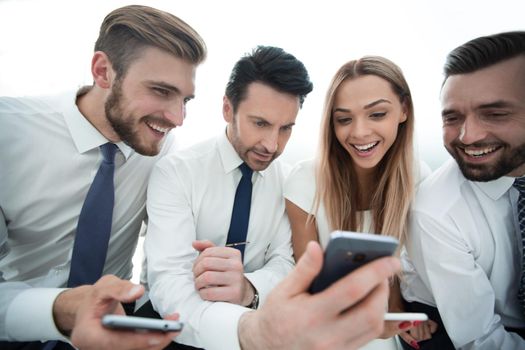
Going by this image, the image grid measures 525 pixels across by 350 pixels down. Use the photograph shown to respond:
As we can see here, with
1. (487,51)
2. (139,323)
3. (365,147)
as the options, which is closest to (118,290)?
(139,323)

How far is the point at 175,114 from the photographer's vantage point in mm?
1440

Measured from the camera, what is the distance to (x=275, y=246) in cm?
157

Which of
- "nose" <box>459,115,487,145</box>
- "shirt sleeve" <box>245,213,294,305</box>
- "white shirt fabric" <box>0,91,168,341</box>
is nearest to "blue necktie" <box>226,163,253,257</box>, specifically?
"shirt sleeve" <box>245,213,294,305</box>

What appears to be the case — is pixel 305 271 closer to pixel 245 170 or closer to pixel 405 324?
pixel 405 324

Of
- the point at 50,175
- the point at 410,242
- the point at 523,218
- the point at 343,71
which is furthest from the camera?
the point at 343,71

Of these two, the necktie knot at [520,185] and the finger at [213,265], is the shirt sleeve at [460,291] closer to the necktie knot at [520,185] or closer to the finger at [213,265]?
the necktie knot at [520,185]

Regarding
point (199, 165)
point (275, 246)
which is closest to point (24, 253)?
point (199, 165)

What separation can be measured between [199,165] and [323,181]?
2.07 feet

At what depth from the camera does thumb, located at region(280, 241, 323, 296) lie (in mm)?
508

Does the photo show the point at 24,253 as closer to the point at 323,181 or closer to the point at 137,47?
the point at 137,47

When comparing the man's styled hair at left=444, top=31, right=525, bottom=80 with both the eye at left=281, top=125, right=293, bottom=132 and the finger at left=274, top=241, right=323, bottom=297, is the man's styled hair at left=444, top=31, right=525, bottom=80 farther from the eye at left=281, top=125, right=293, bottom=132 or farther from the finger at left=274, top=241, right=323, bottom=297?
the finger at left=274, top=241, right=323, bottom=297

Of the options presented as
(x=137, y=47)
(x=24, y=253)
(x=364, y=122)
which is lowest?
(x=24, y=253)

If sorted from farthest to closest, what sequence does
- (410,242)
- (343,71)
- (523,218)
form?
(343,71) → (410,242) → (523,218)

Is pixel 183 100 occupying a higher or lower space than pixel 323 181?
higher
